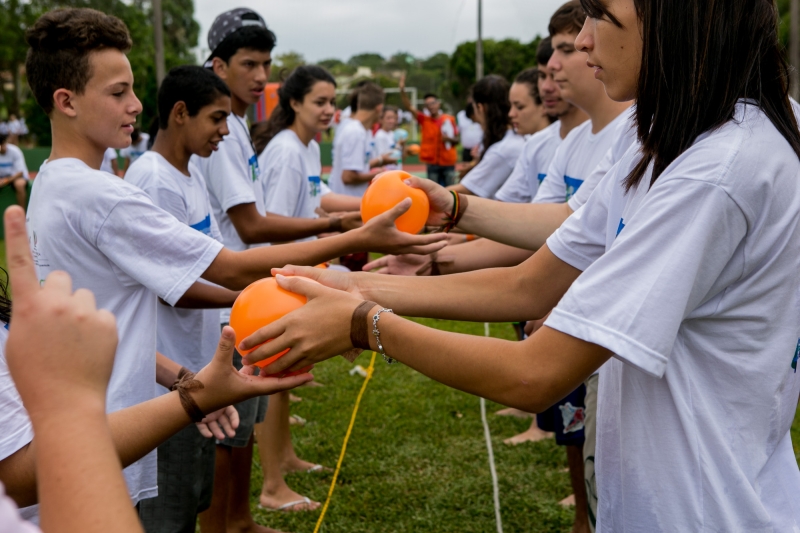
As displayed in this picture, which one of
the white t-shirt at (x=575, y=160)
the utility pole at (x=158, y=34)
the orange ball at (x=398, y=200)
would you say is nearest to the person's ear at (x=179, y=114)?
the orange ball at (x=398, y=200)

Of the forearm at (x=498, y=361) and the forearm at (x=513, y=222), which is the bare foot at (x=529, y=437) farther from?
the forearm at (x=498, y=361)

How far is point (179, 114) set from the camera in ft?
11.7

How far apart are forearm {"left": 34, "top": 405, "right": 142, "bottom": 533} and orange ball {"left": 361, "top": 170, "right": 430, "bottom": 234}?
2.08 meters

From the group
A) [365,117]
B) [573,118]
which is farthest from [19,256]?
[365,117]

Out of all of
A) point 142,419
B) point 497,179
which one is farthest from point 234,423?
point 497,179

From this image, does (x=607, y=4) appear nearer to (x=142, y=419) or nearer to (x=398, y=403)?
(x=142, y=419)

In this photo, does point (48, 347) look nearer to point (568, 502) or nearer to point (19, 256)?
point (19, 256)

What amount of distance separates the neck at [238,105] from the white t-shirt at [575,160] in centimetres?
194

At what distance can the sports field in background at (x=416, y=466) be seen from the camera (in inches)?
177

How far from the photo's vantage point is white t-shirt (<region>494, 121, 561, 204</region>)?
207 inches

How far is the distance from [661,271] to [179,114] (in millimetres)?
2700

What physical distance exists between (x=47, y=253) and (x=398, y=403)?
4313 mm

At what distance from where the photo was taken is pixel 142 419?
1.89 meters

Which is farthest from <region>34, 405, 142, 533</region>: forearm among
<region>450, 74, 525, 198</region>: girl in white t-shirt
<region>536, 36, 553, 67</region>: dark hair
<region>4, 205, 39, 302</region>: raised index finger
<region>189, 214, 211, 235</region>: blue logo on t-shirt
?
<region>450, 74, 525, 198</region>: girl in white t-shirt
